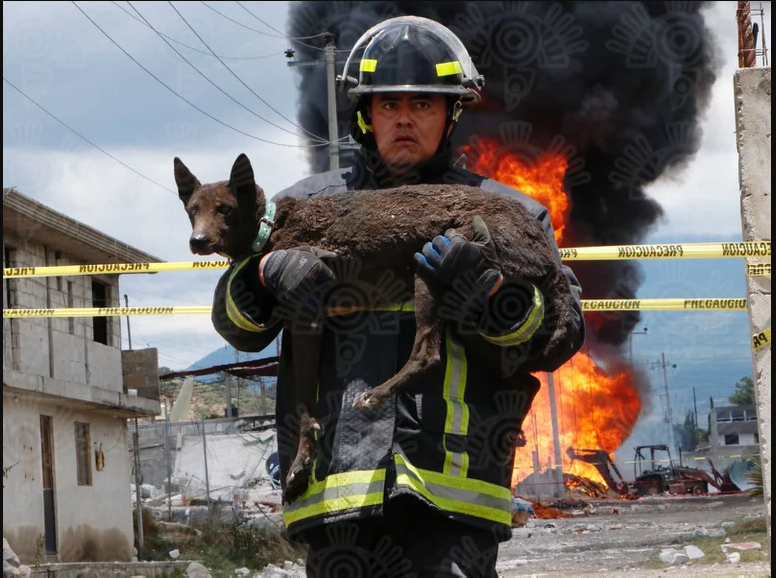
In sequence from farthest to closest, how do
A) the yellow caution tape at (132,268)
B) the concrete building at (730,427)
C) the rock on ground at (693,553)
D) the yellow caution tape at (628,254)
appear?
1. the concrete building at (730,427)
2. the rock on ground at (693,553)
3. the yellow caution tape at (132,268)
4. the yellow caution tape at (628,254)

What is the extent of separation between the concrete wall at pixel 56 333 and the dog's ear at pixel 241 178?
16.6 m

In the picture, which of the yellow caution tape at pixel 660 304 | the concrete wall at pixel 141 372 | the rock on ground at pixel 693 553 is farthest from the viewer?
the concrete wall at pixel 141 372

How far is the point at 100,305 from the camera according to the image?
2564 cm

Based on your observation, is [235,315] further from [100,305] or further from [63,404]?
[100,305]

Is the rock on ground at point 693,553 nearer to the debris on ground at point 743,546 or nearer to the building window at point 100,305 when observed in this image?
the debris on ground at point 743,546

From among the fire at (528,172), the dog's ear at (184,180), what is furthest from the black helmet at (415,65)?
the fire at (528,172)

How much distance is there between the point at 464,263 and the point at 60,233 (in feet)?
65.0

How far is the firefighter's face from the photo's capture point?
139 inches

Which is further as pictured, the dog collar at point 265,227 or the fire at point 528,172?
the fire at point 528,172

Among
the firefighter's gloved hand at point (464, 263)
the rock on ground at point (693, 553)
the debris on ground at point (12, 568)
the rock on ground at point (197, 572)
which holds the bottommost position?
the rock on ground at point (197, 572)

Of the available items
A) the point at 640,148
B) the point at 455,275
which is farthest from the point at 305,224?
the point at 640,148

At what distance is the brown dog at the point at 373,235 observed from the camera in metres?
3.28

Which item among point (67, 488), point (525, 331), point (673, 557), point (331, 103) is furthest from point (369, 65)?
point (67, 488)

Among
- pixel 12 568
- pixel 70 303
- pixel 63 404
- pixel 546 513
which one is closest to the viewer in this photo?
pixel 12 568
